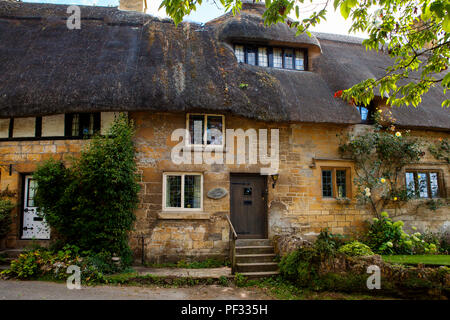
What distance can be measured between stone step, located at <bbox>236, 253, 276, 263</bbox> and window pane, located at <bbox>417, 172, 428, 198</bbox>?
19.3 ft

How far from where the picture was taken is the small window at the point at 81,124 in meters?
8.42

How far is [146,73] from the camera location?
27.1ft

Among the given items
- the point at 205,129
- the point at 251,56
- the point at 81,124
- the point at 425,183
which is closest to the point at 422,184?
the point at 425,183

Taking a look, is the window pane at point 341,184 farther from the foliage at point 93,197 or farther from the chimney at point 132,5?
the chimney at point 132,5

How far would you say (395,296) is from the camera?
6.10 meters

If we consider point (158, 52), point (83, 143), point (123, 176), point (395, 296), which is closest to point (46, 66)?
point (83, 143)

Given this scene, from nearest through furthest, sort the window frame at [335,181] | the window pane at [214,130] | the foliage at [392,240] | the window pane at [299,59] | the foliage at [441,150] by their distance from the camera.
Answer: the foliage at [392,240]
the window pane at [214,130]
the window frame at [335,181]
the foliage at [441,150]
the window pane at [299,59]

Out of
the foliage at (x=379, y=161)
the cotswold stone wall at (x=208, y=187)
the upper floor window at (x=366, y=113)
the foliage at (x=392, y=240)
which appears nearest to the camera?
the cotswold stone wall at (x=208, y=187)

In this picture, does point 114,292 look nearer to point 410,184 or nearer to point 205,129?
point 205,129

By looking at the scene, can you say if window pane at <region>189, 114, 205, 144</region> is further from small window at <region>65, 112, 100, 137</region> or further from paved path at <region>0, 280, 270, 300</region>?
paved path at <region>0, 280, 270, 300</region>

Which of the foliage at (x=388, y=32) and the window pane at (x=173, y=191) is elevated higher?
the foliage at (x=388, y=32)

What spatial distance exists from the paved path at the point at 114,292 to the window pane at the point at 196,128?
3.93 meters

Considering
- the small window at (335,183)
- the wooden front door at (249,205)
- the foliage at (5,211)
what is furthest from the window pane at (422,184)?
the foliage at (5,211)
